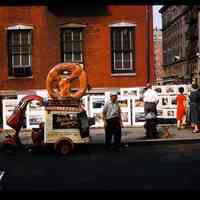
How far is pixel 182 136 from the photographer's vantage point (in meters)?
17.6

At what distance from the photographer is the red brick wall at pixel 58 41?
23797mm

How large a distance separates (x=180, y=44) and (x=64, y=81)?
5410 cm

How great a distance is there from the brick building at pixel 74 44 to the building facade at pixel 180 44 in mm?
19060

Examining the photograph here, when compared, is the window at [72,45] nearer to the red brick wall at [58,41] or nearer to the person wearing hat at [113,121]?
the red brick wall at [58,41]

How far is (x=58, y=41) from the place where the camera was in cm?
2394

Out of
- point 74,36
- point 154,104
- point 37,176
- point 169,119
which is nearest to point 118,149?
point 154,104

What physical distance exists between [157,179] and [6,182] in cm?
260

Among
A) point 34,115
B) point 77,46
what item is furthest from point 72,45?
point 34,115

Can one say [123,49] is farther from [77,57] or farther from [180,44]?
[180,44]

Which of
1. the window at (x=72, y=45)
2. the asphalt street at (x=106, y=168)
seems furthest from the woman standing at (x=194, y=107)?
the window at (x=72, y=45)

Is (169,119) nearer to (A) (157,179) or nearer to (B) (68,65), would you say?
(B) (68,65)

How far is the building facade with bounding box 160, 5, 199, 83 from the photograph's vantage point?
181 ft

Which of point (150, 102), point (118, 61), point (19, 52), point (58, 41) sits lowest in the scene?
point (150, 102)

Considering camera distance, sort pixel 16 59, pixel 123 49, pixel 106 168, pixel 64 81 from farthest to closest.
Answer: pixel 123 49
pixel 16 59
pixel 64 81
pixel 106 168
